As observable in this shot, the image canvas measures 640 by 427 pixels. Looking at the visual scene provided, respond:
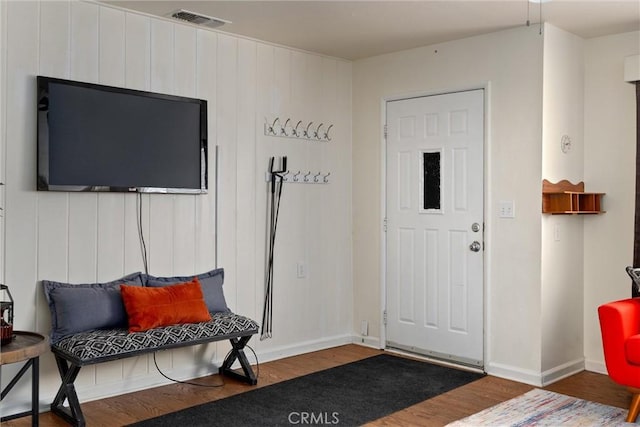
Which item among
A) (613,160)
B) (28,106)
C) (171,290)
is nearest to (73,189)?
(28,106)

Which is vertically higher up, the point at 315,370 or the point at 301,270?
the point at 301,270

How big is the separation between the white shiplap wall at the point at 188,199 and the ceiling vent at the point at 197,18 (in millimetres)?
119

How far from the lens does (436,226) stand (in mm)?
4871

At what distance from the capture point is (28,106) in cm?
362

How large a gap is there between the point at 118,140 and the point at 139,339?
1.24 meters

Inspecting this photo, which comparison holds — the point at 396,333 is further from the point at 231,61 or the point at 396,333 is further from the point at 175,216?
the point at 231,61

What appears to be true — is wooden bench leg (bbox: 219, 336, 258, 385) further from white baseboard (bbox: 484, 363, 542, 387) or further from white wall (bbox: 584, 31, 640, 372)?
white wall (bbox: 584, 31, 640, 372)

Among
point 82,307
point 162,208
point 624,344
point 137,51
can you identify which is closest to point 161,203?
point 162,208

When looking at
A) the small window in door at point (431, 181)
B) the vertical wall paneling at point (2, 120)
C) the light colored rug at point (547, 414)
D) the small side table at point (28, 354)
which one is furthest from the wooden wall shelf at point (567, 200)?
the vertical wall paneling at point (2, 120)

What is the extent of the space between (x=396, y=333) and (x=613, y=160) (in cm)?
208

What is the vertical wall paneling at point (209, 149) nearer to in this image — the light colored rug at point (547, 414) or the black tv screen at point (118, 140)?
A: the black tv screen at point (118, 140)

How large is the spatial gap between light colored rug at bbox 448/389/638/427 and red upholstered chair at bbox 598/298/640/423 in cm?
15

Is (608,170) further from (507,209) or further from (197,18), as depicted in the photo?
(197,18)
